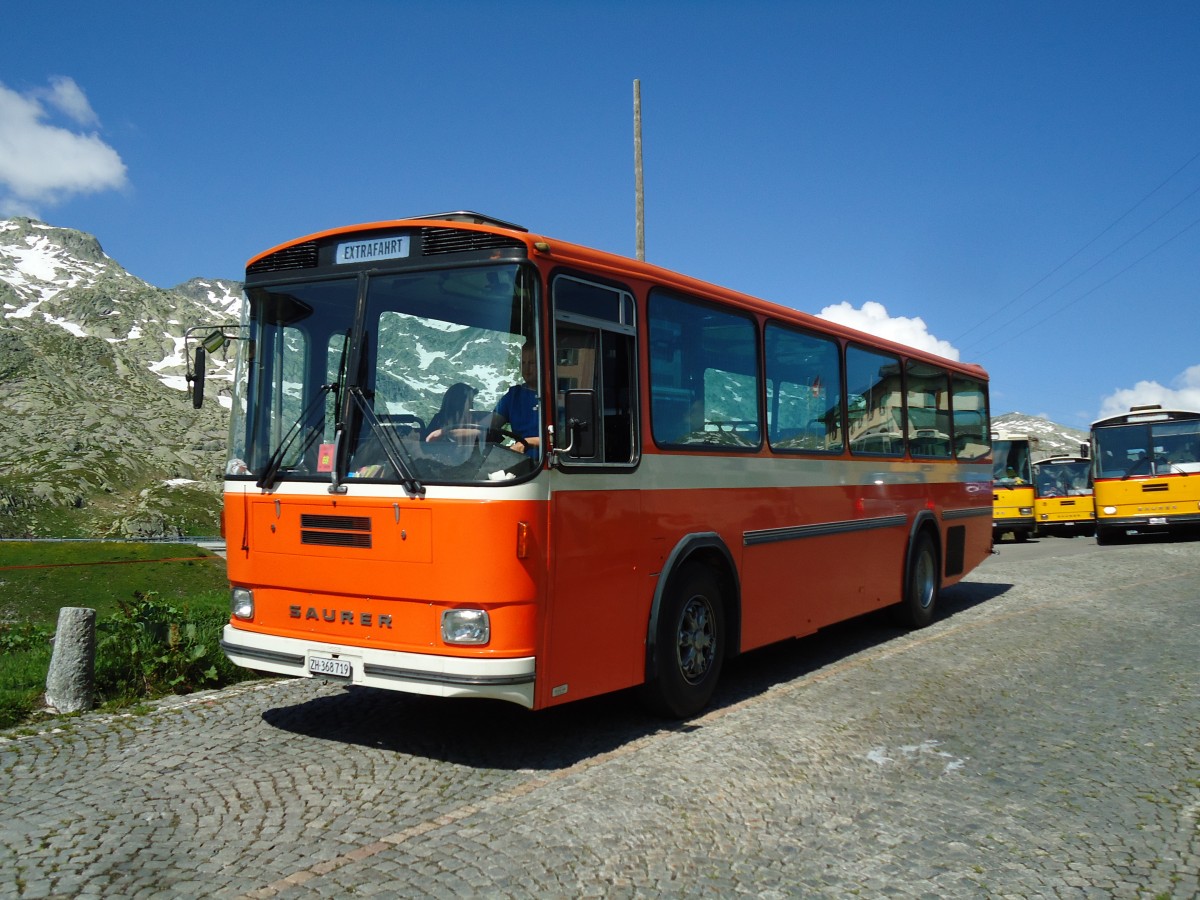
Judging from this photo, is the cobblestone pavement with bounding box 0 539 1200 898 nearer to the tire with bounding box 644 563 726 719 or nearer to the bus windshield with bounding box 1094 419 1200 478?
Answer: the tire with bounding box 644 563 726 719

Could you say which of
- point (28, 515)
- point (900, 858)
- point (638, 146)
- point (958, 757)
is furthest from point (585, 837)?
point (28, 515)

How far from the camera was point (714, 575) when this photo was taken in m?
7.87

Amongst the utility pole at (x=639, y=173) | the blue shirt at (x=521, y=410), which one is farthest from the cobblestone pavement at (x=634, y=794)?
the utility pole at (x=639, y=173)

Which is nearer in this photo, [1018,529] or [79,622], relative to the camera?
[79,622]

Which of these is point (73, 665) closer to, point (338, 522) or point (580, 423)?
point (338, 522)

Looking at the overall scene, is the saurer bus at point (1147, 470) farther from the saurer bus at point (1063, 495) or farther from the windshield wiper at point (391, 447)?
the windshield wiper at point (391, 447)

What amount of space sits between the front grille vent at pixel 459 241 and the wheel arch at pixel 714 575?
2.38 metres

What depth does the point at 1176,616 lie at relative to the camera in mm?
12391

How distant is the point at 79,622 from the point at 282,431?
2.16 metres

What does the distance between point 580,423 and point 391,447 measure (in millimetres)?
1113

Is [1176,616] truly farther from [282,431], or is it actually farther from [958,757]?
[282,431]

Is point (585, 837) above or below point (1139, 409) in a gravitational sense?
below

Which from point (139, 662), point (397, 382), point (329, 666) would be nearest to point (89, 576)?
point (139, 662)

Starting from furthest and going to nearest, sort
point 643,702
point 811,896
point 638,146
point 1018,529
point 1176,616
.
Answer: point 1018,529
point 638,146
point 1176,616
point 643,702
point 811,896
